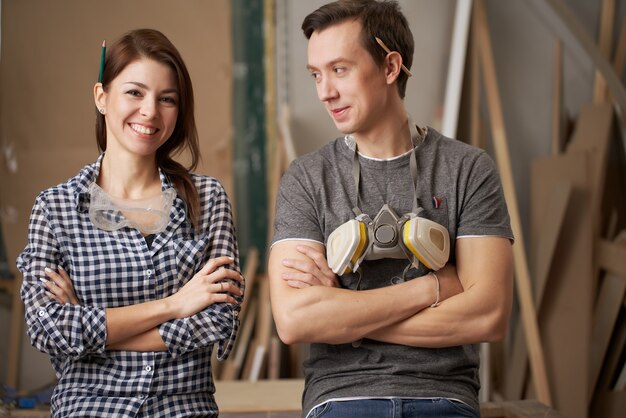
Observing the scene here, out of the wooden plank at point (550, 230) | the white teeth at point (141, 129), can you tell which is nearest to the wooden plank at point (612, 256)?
the wooden plank at point (550, 230)

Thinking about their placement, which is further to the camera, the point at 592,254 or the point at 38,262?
the point at 592,254

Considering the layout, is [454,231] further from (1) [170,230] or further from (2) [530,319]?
(2) [530,319]

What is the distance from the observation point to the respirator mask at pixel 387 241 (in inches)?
76.9

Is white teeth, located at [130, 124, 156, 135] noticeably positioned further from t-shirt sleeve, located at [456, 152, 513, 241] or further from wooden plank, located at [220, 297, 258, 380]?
wooden plank, located at [220, 297, 258, 380]

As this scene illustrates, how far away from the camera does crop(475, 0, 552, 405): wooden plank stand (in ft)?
13.0

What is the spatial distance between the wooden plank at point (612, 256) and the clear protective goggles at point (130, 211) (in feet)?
8.26

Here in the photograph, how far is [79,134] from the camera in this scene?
444cm

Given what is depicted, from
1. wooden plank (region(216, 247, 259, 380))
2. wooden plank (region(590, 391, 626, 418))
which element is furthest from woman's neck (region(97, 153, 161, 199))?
wooden plank (region(590, 391, 626, 418))

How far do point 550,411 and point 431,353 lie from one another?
2.99 feet

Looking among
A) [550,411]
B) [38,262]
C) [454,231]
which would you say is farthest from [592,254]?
[38,262]

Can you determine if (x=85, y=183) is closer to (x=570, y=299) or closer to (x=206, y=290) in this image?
(x=206, y=290)

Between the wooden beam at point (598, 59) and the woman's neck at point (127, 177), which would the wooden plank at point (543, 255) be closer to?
the wooden beam at point (598, 59)

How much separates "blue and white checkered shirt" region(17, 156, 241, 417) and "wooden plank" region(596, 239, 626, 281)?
240 centimetres

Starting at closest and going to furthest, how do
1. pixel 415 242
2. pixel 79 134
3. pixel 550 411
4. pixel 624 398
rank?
pixel 415 242 < pixel 550 411 < pixel 624 398 < pixel 79 134
